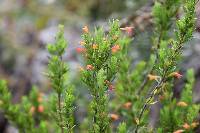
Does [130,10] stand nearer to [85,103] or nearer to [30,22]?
[85,103]

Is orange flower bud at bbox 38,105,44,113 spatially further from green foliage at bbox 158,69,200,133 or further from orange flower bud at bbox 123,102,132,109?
green foliage at bbox 158,69,200,133

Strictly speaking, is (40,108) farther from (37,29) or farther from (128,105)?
(37,29)

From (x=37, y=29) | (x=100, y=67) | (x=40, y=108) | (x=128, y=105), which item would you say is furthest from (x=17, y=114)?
(x=37, y=29)

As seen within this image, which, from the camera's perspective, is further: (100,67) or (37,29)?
(37,29)

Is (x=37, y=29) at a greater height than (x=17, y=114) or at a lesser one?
greater

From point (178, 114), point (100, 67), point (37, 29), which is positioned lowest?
point (178, 114)

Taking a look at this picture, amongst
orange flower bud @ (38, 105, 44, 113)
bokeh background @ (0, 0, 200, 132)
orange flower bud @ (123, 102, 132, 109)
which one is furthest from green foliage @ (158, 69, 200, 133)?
bokeh background @ (0, 0, 200, 132)

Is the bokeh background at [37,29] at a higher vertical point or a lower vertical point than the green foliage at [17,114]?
higher

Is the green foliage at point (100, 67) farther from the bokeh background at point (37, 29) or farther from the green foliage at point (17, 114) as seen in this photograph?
the bokeh background at point (37, 29)

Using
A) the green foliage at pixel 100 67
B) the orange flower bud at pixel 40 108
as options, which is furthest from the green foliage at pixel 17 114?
the green foliage at pixel 100 67

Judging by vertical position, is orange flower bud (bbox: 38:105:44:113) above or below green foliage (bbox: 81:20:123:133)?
below

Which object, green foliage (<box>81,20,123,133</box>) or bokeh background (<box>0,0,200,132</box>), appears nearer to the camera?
green foliage (<box>81,20,123,133</box>)

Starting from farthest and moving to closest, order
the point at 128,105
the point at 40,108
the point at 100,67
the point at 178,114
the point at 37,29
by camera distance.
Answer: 1. the point at 37,29
2. the point at 40,108
3. the point at 128,105
4. the point at 178,114
5. the point at 100,67

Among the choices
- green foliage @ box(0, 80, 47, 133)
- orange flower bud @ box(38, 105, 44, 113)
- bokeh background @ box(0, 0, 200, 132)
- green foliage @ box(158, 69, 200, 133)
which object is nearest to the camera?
green foliage @ box(158, 69, 200, 133)
